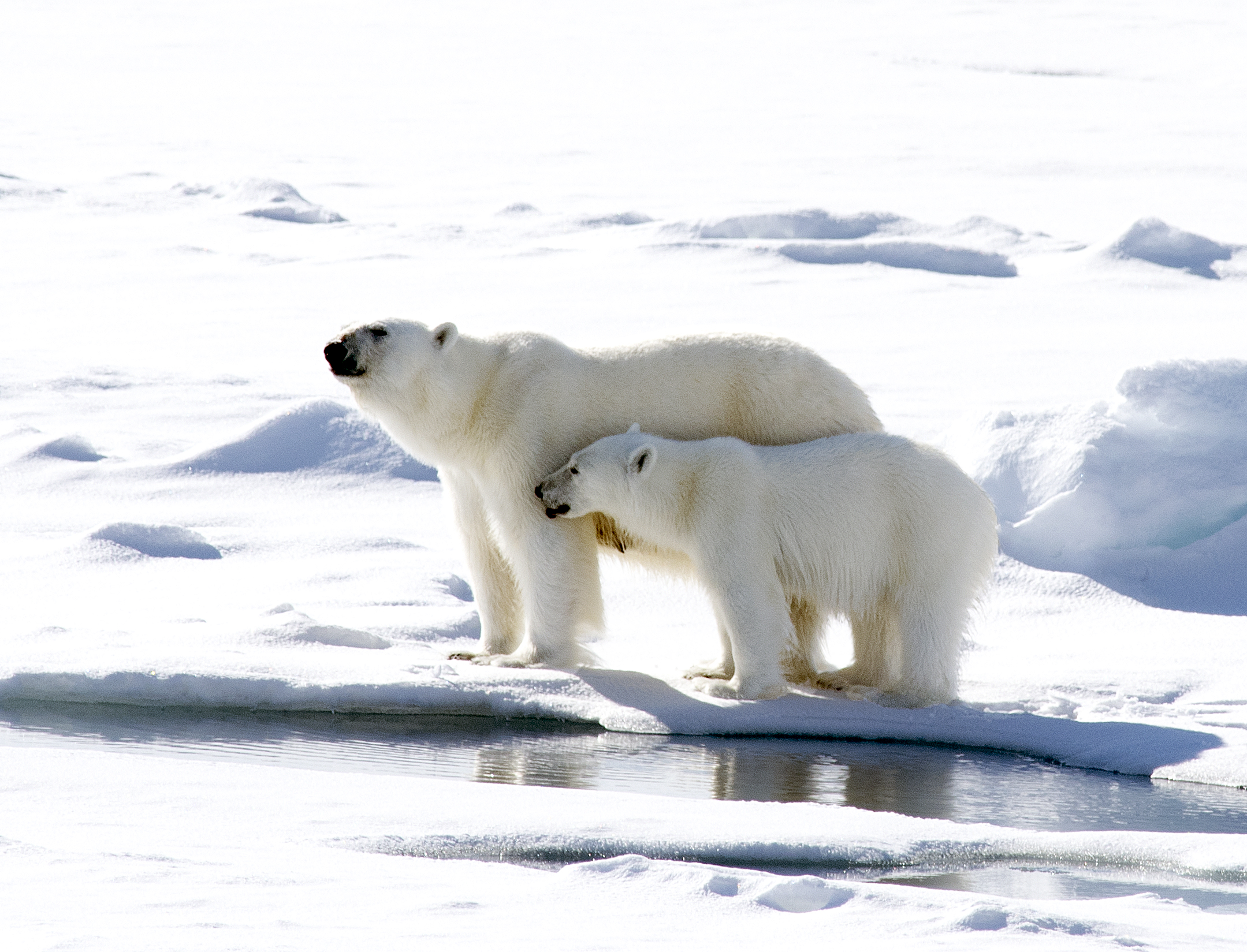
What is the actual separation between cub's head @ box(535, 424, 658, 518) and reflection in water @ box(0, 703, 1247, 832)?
81cm

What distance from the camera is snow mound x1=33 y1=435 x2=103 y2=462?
28.2 ft

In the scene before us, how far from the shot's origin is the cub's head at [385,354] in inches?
222

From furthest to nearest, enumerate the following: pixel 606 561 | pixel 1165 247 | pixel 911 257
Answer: pixel 911 257 < pixel 1165 247 < pixel 606 561

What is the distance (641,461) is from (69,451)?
4519 mm

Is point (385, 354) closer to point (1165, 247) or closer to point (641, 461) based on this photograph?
point (641, 461)

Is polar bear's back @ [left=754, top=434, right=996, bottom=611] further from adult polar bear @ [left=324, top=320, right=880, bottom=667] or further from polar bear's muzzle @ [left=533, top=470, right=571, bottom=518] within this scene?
polar bear's muzzle @ [left=533, top=470, right=571, bottom=518]

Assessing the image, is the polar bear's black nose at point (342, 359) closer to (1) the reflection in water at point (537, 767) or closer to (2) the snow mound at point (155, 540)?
(1) the reflection in water at point (537, 767)

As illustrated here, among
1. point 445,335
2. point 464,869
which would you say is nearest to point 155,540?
point 445,335

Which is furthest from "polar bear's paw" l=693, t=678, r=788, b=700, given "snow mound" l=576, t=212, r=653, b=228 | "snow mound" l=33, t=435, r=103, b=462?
"snow mound" l=576, t=212, r=653, b=228

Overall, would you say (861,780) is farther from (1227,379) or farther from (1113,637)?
(1227,379)

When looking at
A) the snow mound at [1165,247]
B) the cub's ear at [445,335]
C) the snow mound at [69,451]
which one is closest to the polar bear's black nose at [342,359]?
the cub's ear at [445,335]

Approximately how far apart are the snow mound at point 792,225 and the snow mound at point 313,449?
Result: 754 cm

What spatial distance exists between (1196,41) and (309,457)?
98.6ft

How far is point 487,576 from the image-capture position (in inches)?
237
